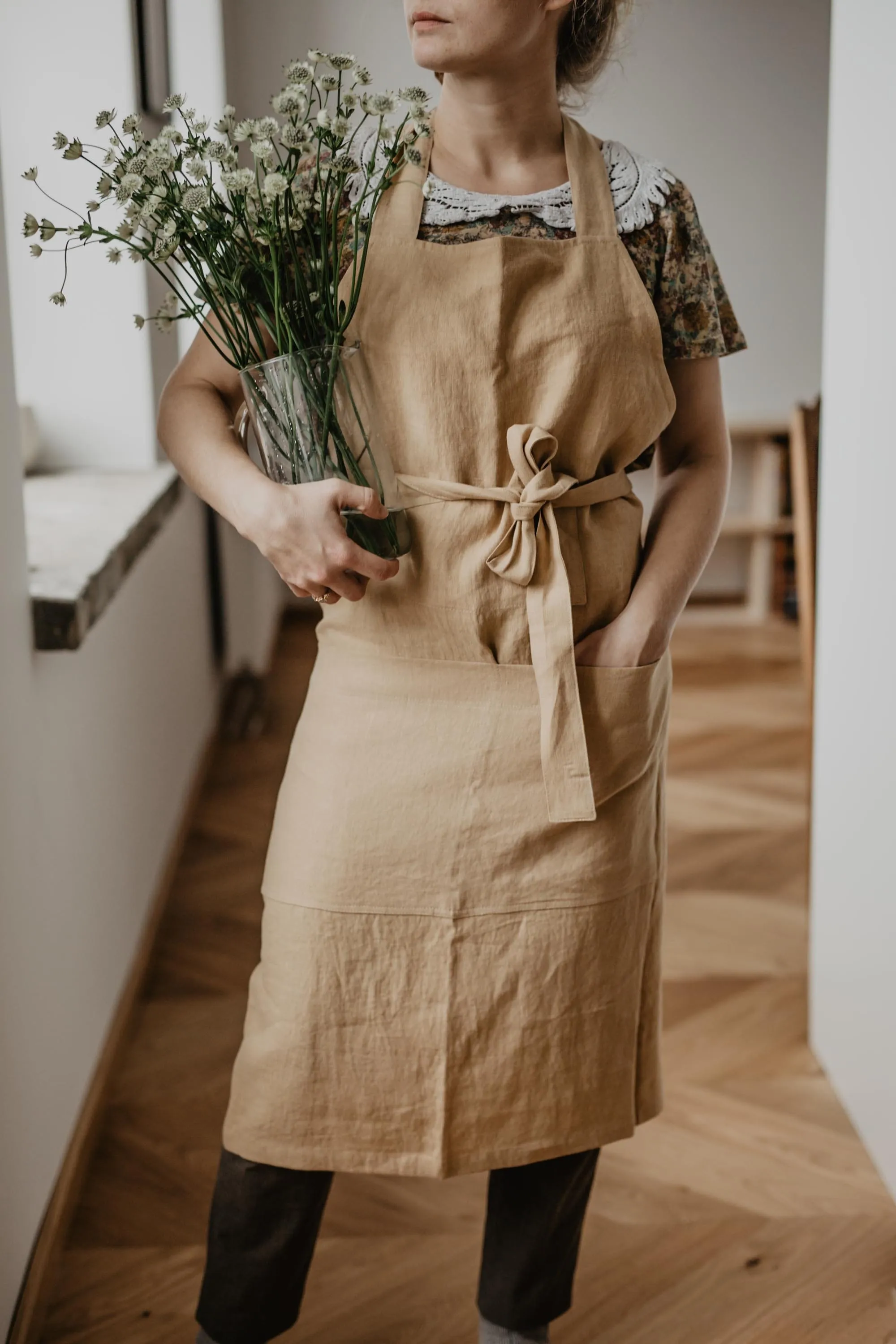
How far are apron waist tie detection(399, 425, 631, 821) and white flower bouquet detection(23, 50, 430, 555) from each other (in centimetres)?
9

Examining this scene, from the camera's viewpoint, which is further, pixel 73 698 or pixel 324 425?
pixel 73 698

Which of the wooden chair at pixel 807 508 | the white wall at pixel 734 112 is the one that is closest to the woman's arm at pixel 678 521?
the white wall at pixel 734 112

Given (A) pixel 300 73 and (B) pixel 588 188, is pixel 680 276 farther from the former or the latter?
(A) pixel 300 73

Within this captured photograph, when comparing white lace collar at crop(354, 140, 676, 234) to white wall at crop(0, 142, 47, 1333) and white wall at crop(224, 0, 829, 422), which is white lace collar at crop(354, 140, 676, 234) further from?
white wall at crop(0, 142, 47, 1333)

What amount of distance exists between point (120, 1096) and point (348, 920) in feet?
2.98

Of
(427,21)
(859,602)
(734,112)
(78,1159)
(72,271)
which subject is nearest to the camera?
(427,21)

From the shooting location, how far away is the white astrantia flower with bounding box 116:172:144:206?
95 centimetres

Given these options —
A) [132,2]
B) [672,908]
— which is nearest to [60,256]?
[132,2]

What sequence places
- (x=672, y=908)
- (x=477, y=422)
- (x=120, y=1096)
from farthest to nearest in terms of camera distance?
1. (x=672, y=908)
2. (x=120, y=1096)
3. (x=477, y=422)

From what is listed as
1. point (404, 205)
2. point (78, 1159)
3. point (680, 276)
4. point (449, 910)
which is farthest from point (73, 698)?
point (680, 276)

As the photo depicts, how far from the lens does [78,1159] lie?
1.68m

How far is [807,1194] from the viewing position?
171cm

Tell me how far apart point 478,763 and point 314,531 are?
0.28m

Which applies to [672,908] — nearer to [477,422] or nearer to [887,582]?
[887,582]
